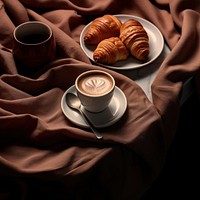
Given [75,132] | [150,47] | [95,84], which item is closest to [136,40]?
[150,47]

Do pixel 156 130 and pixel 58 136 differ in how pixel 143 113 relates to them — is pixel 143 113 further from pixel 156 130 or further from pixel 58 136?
pixel 58 136

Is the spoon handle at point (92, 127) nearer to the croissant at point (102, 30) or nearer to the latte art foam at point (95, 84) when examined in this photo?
the latte art foam at point (95, 84)

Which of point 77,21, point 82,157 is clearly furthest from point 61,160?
point 77,21

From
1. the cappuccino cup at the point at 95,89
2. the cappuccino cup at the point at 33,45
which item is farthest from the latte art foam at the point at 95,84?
the cappuccino cup at the point at 33,45

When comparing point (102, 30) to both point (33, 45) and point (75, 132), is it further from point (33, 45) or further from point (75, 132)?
point (75, 132)

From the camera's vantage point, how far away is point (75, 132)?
0.76 m

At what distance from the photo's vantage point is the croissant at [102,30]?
95cm

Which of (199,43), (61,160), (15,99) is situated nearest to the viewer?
(61,160)

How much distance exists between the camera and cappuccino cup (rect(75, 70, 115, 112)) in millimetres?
775

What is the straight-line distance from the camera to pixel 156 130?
810 millimetres

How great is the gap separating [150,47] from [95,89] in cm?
25

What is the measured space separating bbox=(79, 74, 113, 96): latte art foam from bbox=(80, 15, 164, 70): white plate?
0.10 metres

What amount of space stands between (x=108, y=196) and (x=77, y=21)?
48cm

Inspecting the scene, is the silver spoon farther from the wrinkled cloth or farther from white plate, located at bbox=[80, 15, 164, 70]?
white plate, located at bbox=[80, 15, 164, 70]
